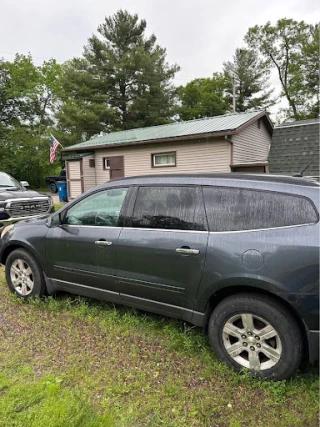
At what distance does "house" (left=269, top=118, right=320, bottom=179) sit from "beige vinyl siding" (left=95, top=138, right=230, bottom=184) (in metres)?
2.97

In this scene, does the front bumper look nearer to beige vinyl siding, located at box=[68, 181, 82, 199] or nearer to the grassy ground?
the grassy ground

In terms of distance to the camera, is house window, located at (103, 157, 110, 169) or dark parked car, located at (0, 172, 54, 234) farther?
house window, located at (103, 157, 110, 169)

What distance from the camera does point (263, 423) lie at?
1.90 meters

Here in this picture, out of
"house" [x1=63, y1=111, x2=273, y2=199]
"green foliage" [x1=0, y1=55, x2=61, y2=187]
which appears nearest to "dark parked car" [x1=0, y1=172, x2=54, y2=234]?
"house" [x1=63, y1=111, x2=273, y2=199]

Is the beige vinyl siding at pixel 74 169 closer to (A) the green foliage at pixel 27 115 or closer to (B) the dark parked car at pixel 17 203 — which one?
(B) the dark parked car at pixel 17 203

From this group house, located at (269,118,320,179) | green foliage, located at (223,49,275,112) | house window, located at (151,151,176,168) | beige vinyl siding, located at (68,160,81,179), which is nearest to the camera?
house, located at (269,118,320,179)

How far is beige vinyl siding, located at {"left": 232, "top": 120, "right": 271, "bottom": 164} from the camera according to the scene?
12.6 metres

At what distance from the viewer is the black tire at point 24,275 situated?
3590 mm

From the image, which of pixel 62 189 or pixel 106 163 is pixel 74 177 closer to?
pixel 62 189

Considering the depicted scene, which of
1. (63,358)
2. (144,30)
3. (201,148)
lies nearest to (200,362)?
(63,358)

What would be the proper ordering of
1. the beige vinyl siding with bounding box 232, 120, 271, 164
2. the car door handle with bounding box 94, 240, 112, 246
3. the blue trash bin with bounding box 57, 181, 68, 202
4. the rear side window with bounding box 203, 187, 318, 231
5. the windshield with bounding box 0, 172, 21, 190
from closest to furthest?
1. the rear side window with bounding box 203, 187, 318, 231
2. the car door handle with bounding box 94, 240, 112, 246
3. the windshield with bounding box 0, 172, 21, 190
4. the beige vinyl siding with bounding box 232, 120, 271, 164
5. the blue trash bin with bounding box 57, 181, 68, 202

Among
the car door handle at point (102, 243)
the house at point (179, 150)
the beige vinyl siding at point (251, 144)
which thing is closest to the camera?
the car door handle at point (102, 243)

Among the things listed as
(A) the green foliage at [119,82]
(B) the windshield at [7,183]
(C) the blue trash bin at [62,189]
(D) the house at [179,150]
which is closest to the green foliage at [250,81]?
(A) the green foliage at [119,82]

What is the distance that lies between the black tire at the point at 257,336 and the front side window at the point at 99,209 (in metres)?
1.41
